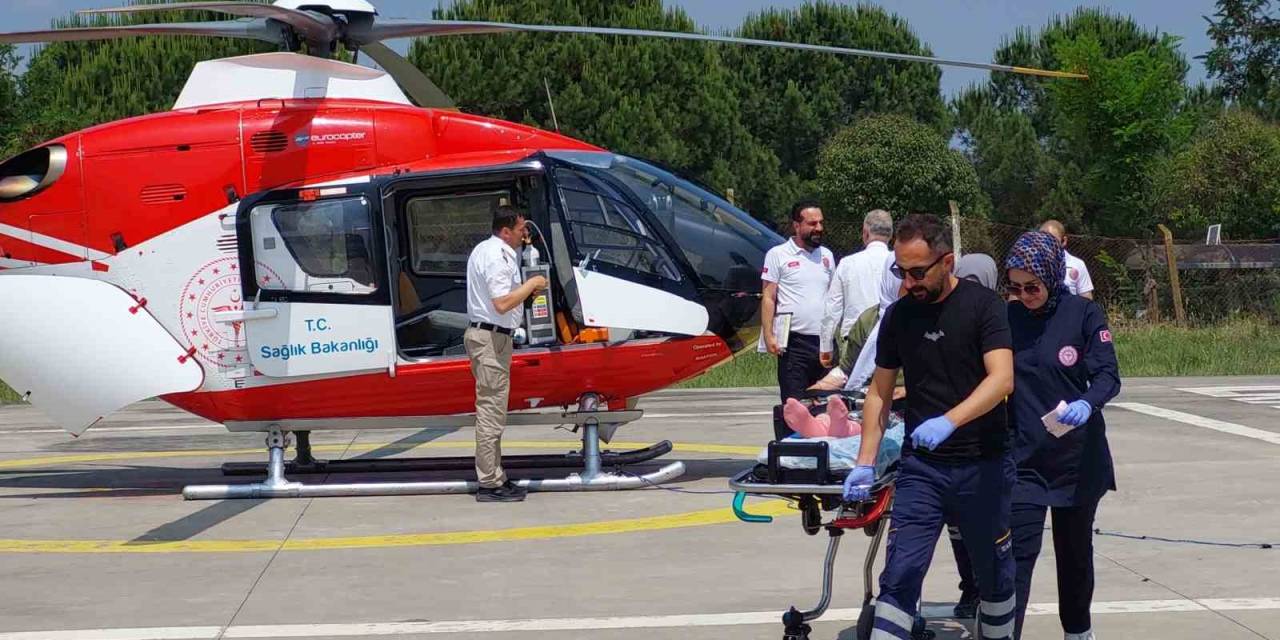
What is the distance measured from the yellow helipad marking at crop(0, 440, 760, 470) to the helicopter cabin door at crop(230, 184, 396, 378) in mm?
2951

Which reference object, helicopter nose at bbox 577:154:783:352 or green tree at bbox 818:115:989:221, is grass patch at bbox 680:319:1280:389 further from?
green tree at bbox 818:115:989:221

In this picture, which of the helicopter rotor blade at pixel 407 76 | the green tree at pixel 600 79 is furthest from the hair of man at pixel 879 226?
the green tree at pixel 600 79

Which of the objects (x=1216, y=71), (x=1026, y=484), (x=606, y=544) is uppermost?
(x=1216, y=71)

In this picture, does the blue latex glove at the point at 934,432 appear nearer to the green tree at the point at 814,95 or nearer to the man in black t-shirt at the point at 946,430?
the man in black t-shirt at the point at 946,430

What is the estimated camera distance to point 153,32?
28.8 feet

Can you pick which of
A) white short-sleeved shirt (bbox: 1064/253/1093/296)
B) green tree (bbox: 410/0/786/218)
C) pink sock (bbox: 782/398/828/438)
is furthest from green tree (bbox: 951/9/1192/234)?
pink sock (bbox: 782/398/828/438)

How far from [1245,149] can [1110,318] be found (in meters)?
6.81

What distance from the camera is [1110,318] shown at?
22875mm

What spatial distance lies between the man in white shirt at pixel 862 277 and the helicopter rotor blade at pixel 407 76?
10.4 ft

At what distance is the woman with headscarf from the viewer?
550 centimetres

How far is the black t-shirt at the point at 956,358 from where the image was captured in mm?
5211

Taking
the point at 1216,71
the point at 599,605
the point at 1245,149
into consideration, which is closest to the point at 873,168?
the point at 1216,71

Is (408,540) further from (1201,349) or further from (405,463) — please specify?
(1201,349)

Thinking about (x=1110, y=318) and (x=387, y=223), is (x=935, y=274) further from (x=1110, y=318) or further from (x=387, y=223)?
(x=1110, y=318)
